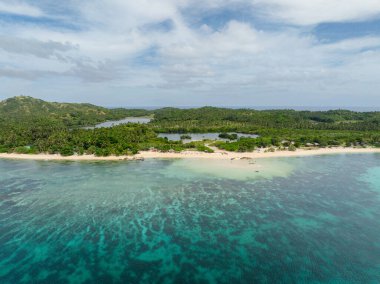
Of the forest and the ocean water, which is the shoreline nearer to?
the forest

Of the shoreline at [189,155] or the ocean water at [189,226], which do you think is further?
the shoreline at [189,155]

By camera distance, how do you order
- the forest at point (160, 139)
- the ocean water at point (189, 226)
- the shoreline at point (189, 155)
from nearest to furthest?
1. the ocean water at point (189, 226)
2. the shoreline at point (189, 155)
3. the forest at point (160, 139)

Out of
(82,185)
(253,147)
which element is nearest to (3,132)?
(82,185)

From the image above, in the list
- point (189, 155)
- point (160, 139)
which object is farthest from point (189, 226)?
point (160, 139)

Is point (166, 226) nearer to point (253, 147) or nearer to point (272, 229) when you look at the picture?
point (272, 229)

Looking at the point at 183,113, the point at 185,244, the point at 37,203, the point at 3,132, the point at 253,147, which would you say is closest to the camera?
the point at 185,244

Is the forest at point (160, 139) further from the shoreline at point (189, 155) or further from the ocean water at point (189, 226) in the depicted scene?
the ocean water at point (189, 226)

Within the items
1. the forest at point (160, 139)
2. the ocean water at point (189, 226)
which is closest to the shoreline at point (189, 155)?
the forest at point (160, 139)

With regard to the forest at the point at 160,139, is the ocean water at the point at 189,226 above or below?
below
